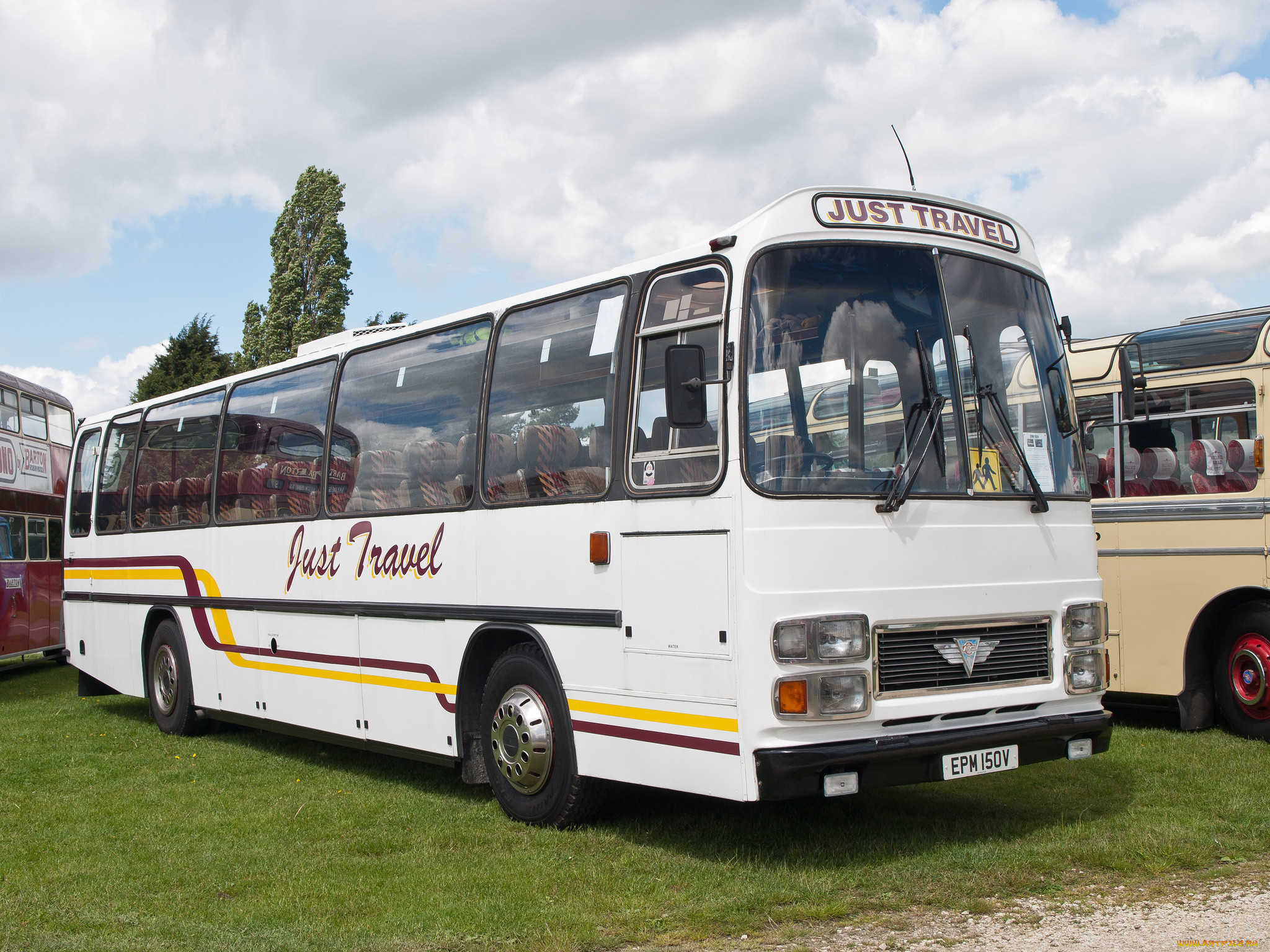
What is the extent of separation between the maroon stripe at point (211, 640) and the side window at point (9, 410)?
20.4 feet

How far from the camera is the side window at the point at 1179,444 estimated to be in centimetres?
981

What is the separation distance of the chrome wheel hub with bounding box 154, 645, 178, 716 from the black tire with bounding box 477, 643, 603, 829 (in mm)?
5388

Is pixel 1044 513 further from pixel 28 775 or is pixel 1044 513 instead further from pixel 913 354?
pixel 28 775

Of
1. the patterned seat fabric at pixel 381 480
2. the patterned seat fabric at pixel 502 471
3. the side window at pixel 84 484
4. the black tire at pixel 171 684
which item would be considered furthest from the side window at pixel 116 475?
the patterned seat fabric at pixel 502 471

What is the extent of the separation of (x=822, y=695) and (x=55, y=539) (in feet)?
62.7

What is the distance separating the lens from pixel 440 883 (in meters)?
6.30

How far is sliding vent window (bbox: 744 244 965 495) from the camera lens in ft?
20.2

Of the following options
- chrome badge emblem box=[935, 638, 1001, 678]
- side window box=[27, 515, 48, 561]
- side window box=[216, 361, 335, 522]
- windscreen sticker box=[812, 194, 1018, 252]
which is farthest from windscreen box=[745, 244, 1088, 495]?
side window box=[27, 515, 48, 561]

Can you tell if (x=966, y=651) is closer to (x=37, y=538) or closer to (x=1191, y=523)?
(x=1191, y=523)

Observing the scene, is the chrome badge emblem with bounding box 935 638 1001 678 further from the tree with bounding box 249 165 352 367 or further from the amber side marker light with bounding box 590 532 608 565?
the tree with bounding box 249 165 352 367

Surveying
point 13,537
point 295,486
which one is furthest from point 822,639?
point 13,537

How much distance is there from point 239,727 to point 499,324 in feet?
21.4

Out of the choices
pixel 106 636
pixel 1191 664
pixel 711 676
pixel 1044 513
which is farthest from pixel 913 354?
pixel 106 636

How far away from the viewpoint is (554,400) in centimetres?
754
